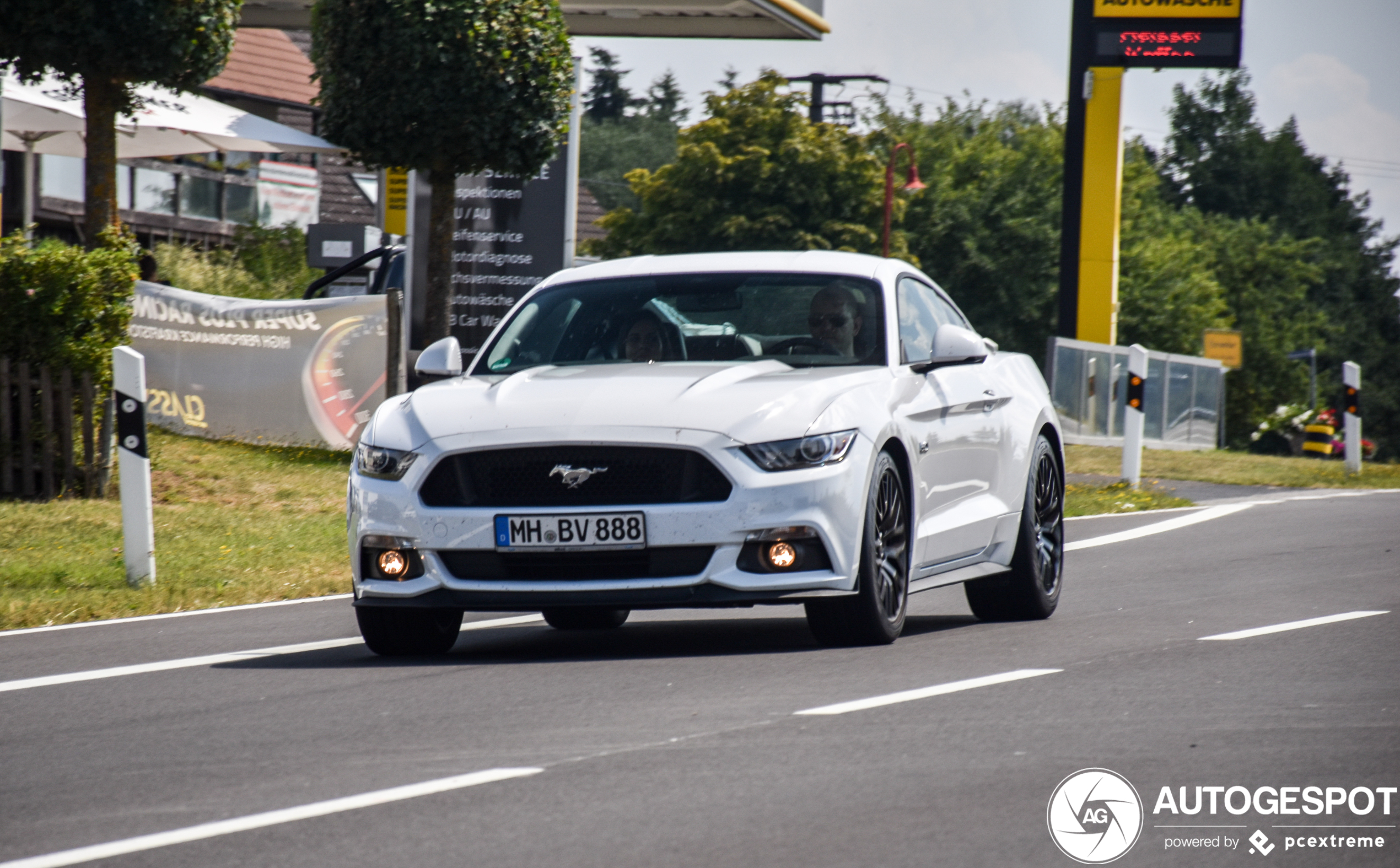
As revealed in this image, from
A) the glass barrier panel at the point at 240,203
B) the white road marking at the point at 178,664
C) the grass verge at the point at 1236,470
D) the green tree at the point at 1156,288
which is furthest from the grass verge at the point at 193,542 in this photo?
the green tree at the point at 1156,288

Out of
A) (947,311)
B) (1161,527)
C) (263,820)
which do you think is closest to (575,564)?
(263,820)

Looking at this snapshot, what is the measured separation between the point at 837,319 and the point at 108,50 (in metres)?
7.82

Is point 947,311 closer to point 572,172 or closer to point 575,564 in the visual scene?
point 575,564

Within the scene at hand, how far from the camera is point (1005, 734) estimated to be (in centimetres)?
569

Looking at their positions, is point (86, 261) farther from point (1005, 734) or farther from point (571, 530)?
point (1005, 734)

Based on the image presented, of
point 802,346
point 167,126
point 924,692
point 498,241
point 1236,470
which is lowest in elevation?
point 1236,470

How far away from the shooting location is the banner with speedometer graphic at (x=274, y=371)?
18641mm

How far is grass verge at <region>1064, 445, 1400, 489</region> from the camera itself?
23219 millimetres

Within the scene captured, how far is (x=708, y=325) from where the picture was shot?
842 centimetres

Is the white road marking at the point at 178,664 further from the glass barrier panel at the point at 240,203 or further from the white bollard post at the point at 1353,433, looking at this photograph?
the glass barrier panel at the point at 240,203

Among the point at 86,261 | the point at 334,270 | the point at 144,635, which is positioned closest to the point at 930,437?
the point at 144,635

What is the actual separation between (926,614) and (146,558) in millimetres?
4022

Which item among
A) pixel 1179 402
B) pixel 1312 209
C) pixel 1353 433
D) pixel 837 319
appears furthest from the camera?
pixel 1312 209

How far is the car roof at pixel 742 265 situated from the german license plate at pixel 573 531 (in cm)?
166
